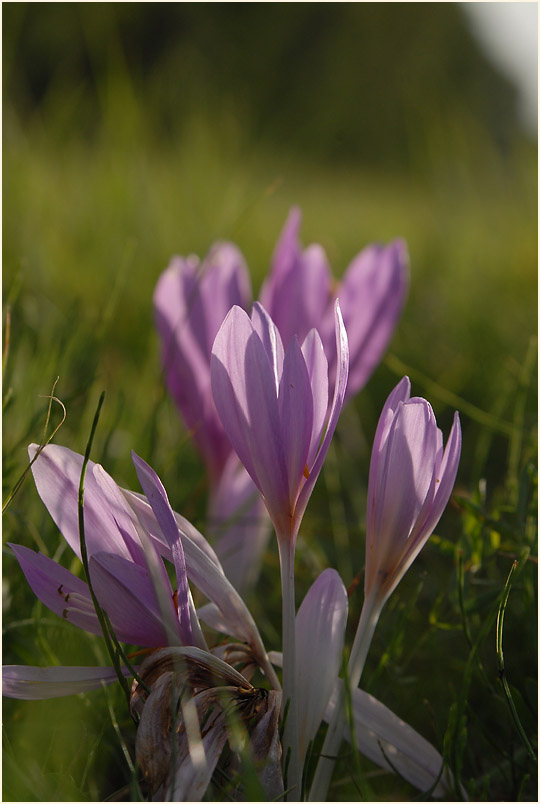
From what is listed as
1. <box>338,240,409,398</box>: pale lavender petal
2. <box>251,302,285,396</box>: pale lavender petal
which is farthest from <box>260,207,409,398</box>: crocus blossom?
<box>251,302,285,396</box>: pale lavender petal

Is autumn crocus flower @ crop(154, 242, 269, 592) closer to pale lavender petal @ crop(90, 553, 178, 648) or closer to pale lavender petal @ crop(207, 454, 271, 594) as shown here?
pale lavender petal @ crop(207, 454, 271, 594)


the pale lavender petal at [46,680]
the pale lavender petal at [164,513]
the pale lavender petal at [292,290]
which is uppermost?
the pale lavender petal at [292,290]

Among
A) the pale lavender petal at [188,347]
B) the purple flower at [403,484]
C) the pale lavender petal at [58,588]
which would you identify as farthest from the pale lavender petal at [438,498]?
the pale lavender petal at [188,347]

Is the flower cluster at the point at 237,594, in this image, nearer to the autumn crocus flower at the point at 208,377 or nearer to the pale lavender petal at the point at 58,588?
the pale lavender petal at the point at 58,588

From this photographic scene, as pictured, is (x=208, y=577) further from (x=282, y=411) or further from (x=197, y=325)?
(x=197, y=325)

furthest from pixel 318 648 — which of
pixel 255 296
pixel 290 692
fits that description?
pixel 255 296
